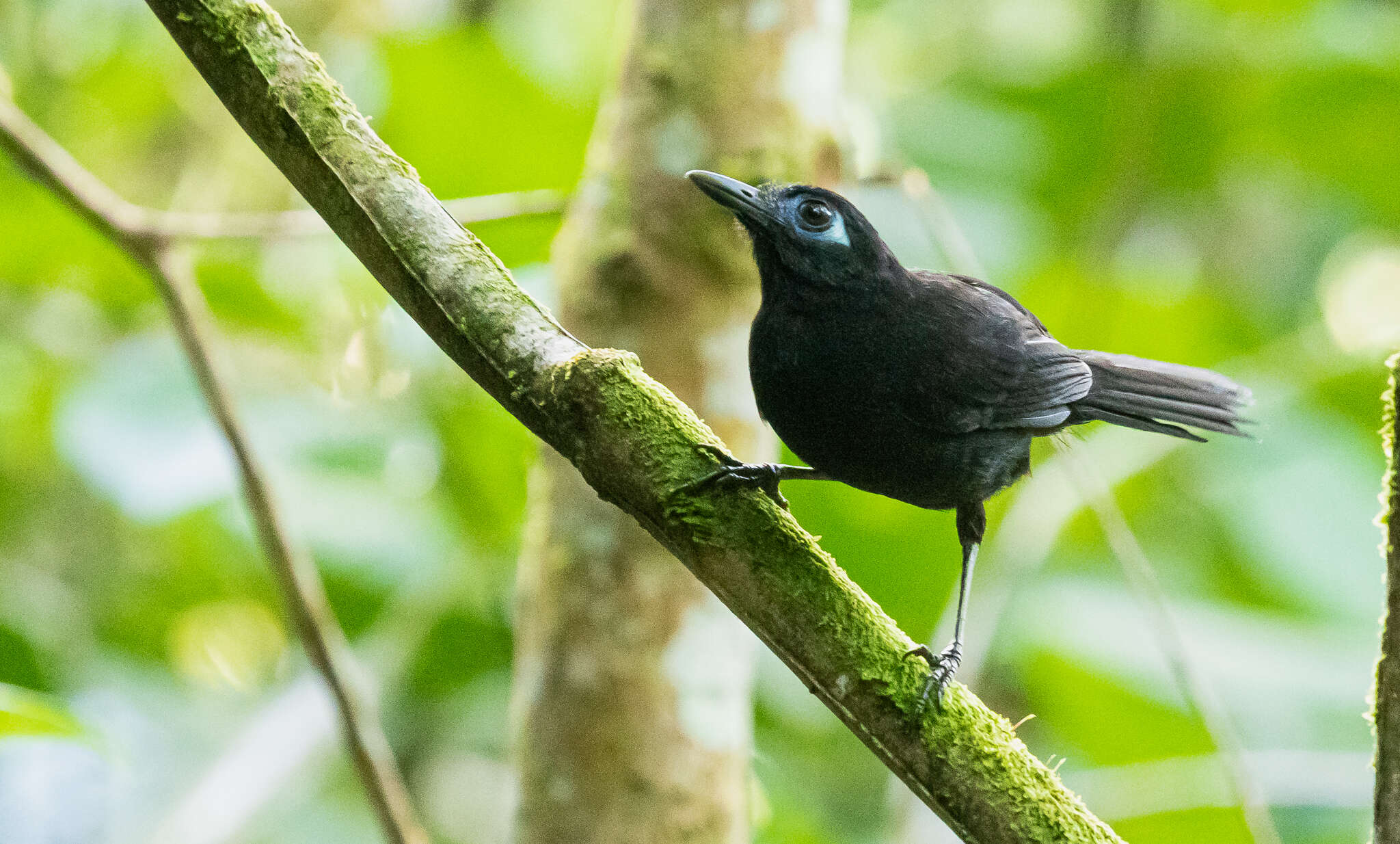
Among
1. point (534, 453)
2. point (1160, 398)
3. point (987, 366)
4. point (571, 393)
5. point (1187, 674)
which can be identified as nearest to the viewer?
point (571, 393)

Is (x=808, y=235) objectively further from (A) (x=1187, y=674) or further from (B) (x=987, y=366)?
(A) (x=1187, y=674)

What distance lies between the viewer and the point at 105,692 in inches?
169

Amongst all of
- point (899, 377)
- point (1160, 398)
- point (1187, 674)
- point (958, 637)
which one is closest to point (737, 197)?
point (899, 377)

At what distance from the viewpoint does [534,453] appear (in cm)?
347

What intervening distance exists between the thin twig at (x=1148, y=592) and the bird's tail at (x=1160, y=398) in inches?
11.1

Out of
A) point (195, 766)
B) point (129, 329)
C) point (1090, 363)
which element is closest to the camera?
point (1090, 363)

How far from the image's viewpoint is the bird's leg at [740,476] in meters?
1.67

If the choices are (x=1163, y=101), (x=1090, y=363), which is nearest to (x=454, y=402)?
(x=1090, y=363)

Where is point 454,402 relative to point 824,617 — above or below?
above

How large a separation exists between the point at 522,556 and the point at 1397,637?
201 centimetres

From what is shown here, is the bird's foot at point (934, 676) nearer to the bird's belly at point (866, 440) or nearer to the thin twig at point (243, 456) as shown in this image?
the bird's belly at point (866, 440)

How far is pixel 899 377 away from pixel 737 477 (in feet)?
1.53

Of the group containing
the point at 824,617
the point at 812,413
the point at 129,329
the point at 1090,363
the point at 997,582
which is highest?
the point at 129,329

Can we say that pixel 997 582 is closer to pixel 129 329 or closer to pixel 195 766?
pixel 195 766
